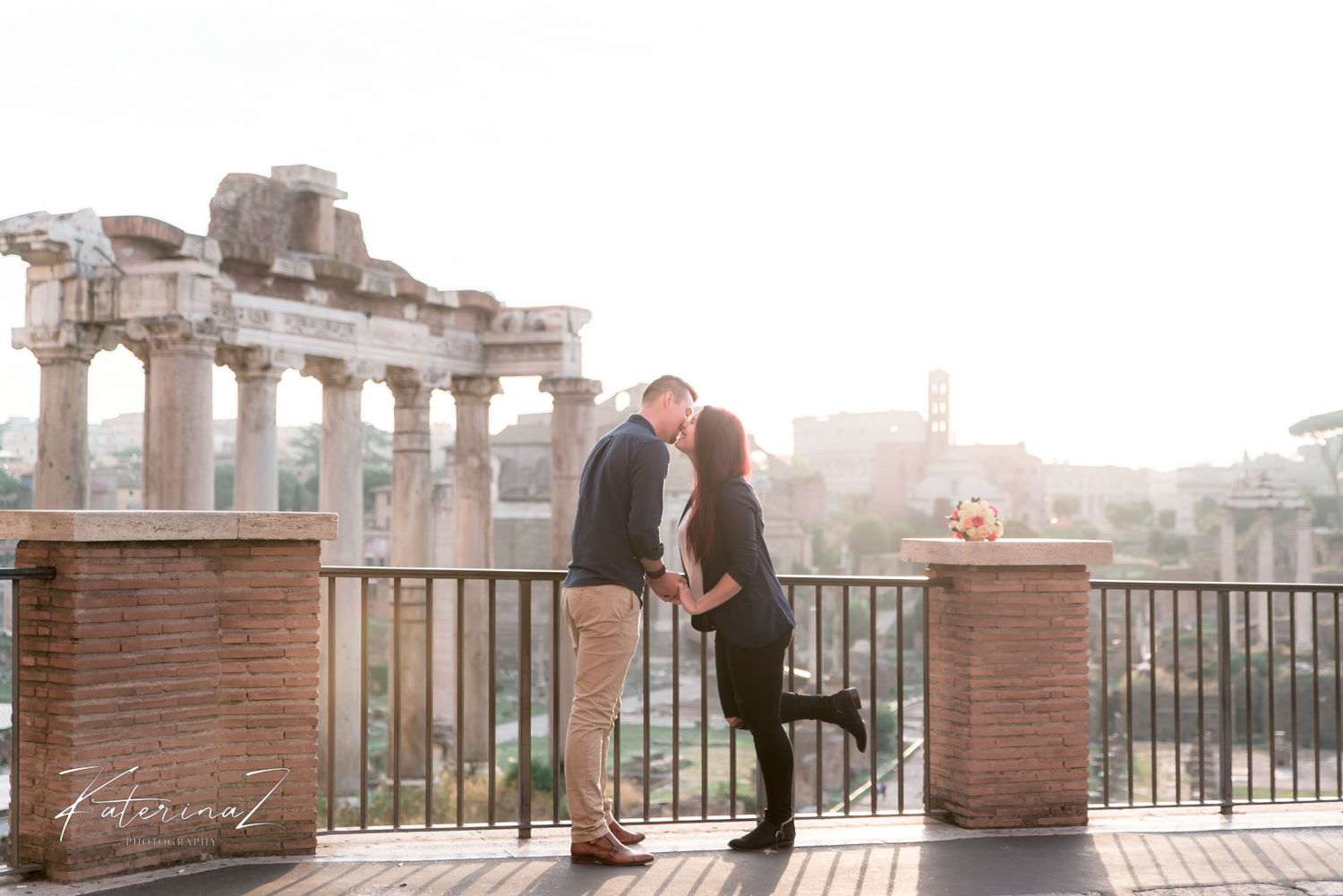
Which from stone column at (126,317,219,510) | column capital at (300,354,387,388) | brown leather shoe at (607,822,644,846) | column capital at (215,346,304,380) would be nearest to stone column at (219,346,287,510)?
column capital at (215,346,304,380)

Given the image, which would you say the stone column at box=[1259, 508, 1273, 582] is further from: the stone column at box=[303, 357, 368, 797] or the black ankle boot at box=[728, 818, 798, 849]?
the black ankle boot at box=[728, 818, 798, 849]

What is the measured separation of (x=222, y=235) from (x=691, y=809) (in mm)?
21437

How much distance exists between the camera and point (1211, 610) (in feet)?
255

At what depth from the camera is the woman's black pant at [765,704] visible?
506cm

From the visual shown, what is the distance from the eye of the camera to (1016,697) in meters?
5.83

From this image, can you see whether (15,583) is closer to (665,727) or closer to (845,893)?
(845,893)

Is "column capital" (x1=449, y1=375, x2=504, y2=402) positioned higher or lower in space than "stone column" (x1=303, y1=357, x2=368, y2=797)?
higher

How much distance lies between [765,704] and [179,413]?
9624mm

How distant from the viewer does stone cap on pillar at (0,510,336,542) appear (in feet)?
15.2

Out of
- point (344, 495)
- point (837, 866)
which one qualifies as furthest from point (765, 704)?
point (344, 495)

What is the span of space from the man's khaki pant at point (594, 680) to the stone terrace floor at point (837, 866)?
0.26m

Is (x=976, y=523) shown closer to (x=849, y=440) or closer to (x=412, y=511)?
(x=412, y=511)

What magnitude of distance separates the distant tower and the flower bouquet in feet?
414

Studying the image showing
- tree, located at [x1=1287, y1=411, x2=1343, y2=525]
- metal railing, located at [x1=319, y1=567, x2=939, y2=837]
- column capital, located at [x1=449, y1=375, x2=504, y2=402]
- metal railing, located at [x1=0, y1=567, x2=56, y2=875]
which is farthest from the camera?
tree, located at [x1=1287, y1=411, x2=1343, y2=525]
